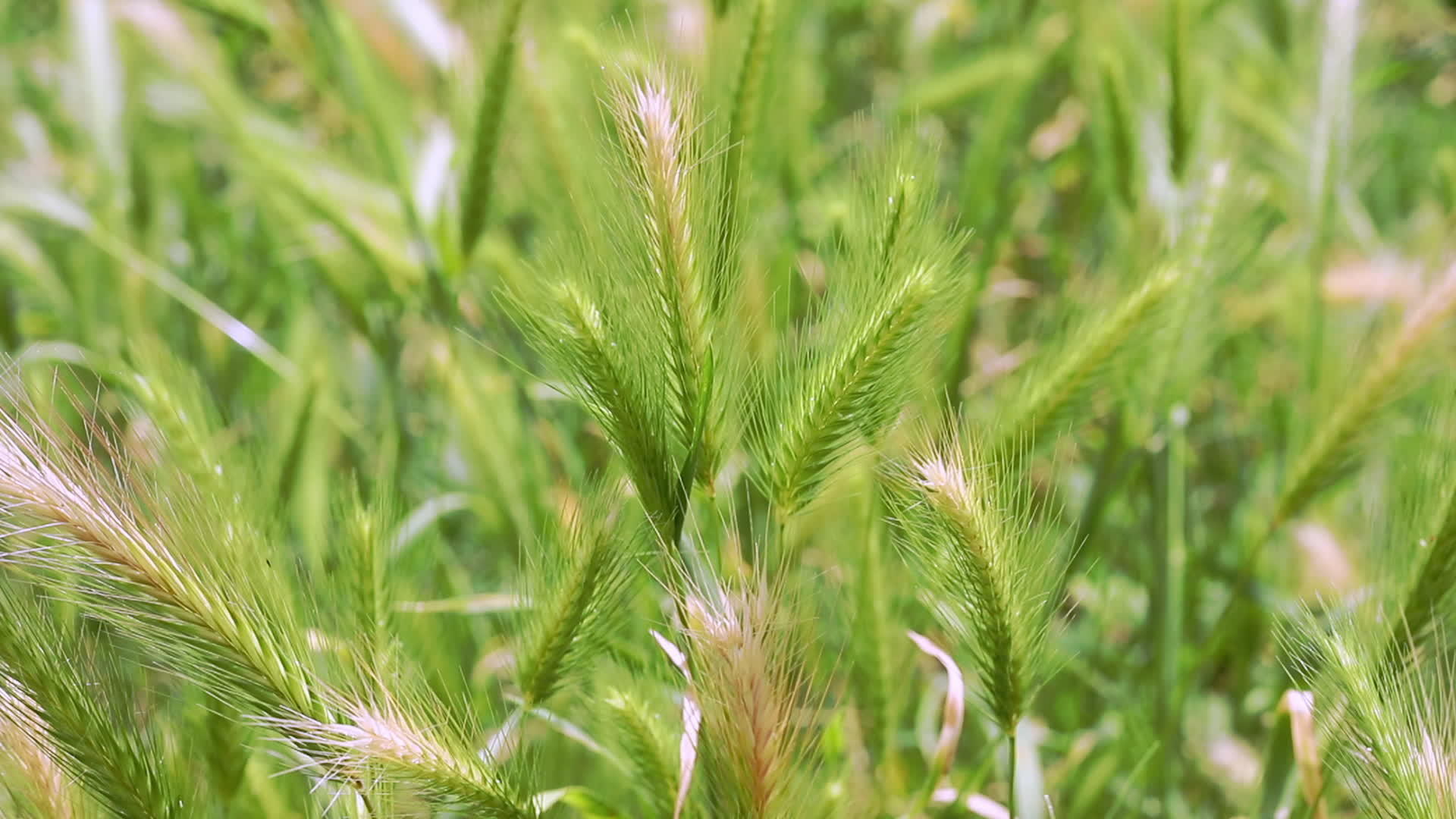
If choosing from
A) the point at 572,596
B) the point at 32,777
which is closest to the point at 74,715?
the point at 32,777

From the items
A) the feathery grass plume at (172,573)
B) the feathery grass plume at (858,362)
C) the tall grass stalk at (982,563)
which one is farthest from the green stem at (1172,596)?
the feathery grass plume at (172,573)

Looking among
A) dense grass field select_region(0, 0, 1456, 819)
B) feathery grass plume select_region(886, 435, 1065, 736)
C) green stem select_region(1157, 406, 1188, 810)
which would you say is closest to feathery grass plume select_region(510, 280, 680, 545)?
dense grass field select_region(0, 0, 1456, 819)

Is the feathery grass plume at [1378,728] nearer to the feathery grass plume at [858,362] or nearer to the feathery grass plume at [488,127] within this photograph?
the feathery grass plume at [858,362]

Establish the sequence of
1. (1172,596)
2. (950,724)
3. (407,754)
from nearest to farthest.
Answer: (407,754) < (950,724) < (1172,596)

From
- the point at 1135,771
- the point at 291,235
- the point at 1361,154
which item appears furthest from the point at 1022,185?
the point at 291,235

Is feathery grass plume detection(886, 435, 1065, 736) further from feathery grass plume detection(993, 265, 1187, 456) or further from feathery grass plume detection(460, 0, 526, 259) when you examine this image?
feathery grass plume detection(460, 0, 526, 259)

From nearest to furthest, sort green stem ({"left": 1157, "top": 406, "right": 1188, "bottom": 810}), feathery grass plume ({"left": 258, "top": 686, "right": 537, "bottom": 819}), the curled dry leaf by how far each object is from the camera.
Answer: feathery grass plume ({"left": 258, "top": 686, "right": 537, "bottom": 819}), the curled dry leaf, green stem ({"left": 1157, "top": 406, "right": 1188, "bottom": 810})

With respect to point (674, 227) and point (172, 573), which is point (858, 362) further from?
point (172, 573)
